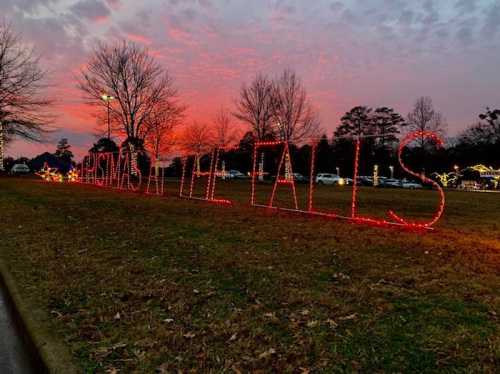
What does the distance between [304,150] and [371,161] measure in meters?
14.8

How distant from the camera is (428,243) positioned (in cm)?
835

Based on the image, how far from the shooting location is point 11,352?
3.95 meters

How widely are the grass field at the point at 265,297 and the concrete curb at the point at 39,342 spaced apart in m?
0.10

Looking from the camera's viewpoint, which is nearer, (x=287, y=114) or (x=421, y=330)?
(x=421, y=330)

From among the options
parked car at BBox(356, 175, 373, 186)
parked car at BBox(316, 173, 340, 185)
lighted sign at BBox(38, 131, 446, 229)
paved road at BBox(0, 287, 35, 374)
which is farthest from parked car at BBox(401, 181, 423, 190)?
paved road at BBox(0, 287, 35, 374)

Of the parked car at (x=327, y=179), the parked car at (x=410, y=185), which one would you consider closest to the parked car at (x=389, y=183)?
the parked car at (x=410, y=185)

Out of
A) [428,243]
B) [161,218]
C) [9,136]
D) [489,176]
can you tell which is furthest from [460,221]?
[489,176]

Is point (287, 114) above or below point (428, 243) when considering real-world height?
above

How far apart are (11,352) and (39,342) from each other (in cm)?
45

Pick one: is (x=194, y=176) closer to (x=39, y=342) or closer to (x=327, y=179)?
(x=327, y=179)

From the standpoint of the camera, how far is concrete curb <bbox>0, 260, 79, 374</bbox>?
334 centimetres

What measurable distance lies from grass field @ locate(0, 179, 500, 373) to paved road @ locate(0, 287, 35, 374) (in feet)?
1.10

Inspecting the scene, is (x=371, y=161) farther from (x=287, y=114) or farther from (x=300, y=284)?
(x=300, y=284)

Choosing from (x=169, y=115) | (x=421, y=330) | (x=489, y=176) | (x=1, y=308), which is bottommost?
(x=1, y=308)
